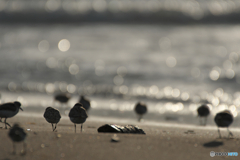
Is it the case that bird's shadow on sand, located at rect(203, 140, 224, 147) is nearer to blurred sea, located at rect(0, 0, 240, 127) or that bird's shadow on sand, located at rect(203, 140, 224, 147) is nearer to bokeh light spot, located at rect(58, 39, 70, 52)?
blurred sea, located at rect(0, 0, 240, 127)

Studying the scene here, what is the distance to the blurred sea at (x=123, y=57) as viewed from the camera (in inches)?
447

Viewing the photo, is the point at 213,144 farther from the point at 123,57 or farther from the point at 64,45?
the point at 64,45

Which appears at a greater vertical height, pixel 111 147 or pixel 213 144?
pixel 213 144

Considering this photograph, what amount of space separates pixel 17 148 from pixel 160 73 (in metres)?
12.0

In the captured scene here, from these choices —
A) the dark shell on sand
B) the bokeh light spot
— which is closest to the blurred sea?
the bokeh light spot

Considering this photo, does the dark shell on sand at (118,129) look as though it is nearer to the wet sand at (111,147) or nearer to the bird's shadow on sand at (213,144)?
the wet sand at (111,147)

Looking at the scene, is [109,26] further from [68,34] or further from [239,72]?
[239,72]

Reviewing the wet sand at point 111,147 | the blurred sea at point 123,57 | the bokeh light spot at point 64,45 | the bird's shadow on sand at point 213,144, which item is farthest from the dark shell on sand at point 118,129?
the bokeh light spot at point 64,45

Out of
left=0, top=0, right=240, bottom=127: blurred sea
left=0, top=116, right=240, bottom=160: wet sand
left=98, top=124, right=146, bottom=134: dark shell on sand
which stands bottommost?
left=0, top=116, right=240, bottom=160: wet sand

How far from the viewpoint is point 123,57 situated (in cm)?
1902

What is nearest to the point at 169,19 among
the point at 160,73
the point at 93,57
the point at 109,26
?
the point at 109,26

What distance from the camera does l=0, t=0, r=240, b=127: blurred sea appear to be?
11.4 meters

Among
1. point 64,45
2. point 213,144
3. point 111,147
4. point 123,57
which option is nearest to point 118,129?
point 111,147

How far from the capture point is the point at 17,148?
425 centimetres
